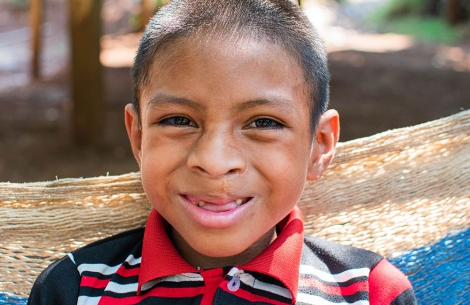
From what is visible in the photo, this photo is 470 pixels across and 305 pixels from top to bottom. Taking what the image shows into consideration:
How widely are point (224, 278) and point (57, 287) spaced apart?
45 centimetres

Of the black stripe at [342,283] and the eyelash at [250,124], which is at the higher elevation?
the eyelash at [250,124]

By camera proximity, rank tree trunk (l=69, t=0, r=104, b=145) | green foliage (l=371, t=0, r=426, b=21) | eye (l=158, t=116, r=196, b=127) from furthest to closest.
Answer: green foliage (l=371, t=0, r=426, b=21)
tree trunk (l=69, t=0, r=104, b=145)
eye (l=158, t=116, r=196, b=127)

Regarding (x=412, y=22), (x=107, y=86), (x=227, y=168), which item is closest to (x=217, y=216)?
(x=227, y=168)

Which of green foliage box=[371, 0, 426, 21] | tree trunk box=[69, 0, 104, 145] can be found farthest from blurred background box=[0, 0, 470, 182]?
green foliage box=[371, 0, 426, 21]

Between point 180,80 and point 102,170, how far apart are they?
12.1 ft

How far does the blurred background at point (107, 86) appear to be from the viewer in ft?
16.8

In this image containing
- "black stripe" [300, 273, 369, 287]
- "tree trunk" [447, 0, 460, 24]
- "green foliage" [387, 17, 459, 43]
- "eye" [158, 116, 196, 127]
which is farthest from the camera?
"tree trunk" [447, 0, 460, 24]

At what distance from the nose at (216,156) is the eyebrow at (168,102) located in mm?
73

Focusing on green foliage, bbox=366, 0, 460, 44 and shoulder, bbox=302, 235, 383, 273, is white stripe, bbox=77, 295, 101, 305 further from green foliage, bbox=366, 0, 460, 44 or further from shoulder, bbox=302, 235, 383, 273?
green foliage, bbox=366, 0, 460, 44

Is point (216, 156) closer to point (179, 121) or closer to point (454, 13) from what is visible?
point (179, 121)

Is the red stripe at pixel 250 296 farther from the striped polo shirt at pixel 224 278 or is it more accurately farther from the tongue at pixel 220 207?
the tongue at pixel 220 207

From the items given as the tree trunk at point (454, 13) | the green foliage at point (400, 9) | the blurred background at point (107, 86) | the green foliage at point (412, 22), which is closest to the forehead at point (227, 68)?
the blurred background at point (107, 86)

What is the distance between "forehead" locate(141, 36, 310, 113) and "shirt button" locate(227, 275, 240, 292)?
46cm

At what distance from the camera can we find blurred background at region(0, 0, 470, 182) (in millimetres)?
5133
